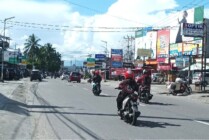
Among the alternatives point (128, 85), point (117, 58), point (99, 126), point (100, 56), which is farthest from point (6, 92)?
point (100, 56)

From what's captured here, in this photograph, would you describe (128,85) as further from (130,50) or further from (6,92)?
(130,50)

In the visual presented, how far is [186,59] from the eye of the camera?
210ft

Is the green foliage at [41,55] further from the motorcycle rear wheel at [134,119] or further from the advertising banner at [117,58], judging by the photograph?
the motorcycle rear wheel at [134,119]

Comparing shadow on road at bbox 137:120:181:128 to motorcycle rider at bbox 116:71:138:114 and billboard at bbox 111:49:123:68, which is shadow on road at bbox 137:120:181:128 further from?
billboard at bbox 111:49:123:68

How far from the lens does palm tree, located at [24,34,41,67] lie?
140625 millimetres

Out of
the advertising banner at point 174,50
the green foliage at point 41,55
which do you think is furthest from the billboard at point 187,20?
the green foliage at point 41,55

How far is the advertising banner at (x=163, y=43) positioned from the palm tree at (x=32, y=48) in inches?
2536

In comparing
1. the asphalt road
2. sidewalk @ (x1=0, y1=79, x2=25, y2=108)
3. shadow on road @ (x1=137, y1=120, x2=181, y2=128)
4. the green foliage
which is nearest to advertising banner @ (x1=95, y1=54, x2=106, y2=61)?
the green foliage

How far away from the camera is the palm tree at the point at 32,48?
461 ft

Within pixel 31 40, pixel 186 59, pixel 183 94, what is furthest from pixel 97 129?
pixel 31 40

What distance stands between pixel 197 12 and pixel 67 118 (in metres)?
54.5

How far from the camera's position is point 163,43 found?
265 ft

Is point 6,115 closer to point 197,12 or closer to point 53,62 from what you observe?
point 197,12

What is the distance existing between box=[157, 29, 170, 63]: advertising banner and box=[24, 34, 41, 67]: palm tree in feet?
211
